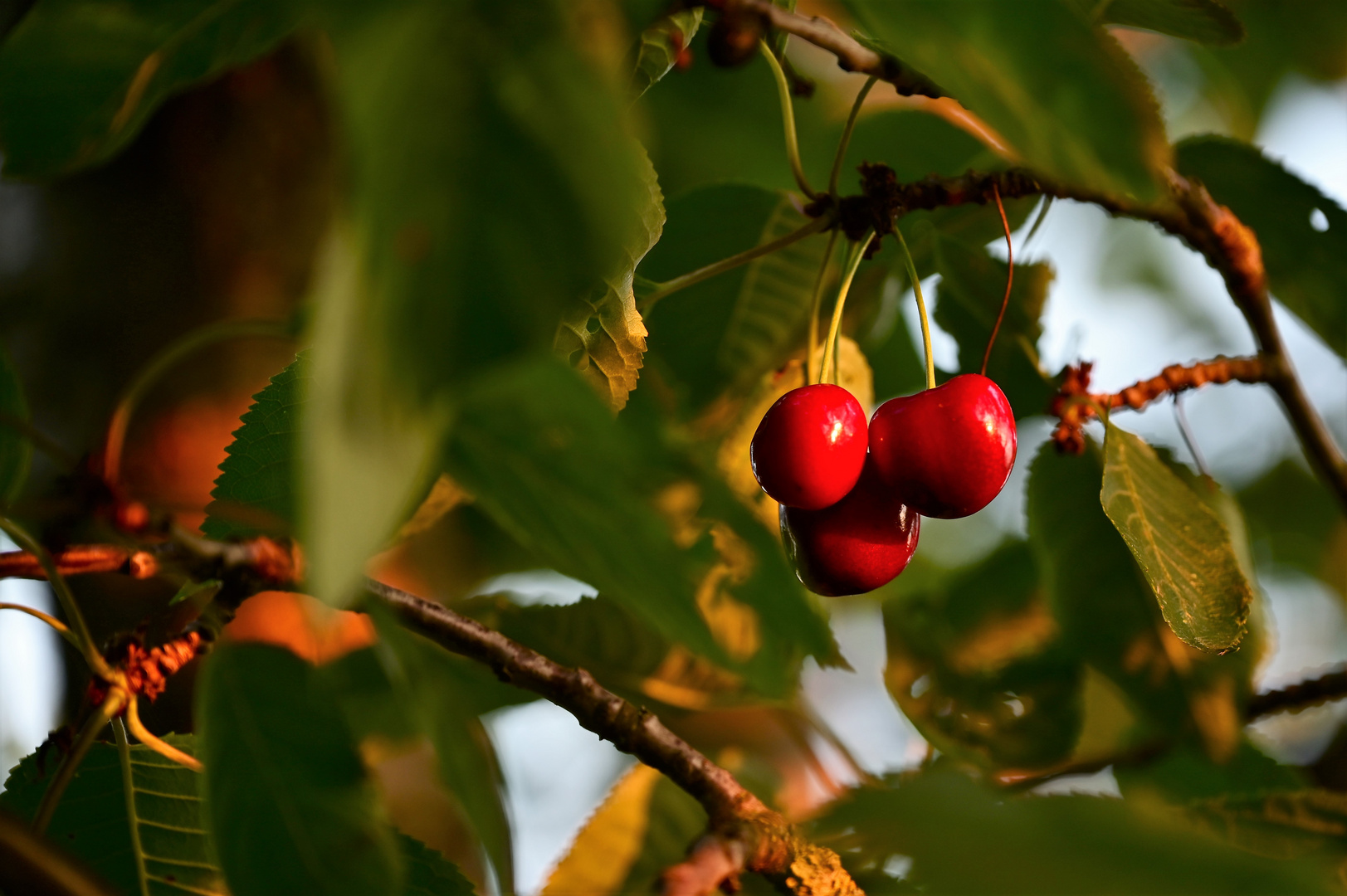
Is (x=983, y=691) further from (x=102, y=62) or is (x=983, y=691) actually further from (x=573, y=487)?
(x=102, y=62)

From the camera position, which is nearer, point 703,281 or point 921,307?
point 921,307

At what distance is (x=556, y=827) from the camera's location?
1.80 meters

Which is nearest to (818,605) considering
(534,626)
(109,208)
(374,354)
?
(534,626)

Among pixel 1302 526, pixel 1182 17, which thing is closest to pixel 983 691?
pixel 1182 17

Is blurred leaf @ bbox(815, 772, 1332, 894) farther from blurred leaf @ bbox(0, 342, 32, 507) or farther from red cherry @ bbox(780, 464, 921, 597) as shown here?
blurred leaf @ bbox(0, 342, 32, 507)

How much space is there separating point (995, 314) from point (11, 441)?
27.8 inches

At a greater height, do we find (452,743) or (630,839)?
(452,743)

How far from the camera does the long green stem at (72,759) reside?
0.46 m

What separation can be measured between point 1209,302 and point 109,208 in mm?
2412

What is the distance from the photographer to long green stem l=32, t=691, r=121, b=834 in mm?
459

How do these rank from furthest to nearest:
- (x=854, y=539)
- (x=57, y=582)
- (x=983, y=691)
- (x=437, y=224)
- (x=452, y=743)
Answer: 1. (x=983, y=691)
2. (x=854, y=539)
3. (x=57, y=582)
4. (x=452, y=743)
5. (x=437, y=224)

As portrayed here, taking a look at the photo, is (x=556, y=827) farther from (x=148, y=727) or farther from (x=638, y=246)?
(x=638, y=246)

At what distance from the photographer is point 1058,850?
0.24 meters

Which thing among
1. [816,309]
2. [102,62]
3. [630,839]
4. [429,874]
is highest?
[102,62]
